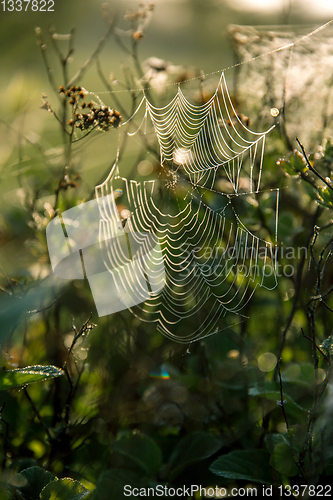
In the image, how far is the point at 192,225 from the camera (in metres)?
1.54

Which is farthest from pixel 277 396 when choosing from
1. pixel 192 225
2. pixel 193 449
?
pixel 192 225

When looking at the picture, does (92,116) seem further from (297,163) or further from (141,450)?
(141,450)

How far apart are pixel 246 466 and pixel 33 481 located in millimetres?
432

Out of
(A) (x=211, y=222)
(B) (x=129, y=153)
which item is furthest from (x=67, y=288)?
(B) (x=129, y=153)

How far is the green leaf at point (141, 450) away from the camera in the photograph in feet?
3.11

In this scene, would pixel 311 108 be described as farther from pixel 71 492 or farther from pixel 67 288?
pixel 71 492

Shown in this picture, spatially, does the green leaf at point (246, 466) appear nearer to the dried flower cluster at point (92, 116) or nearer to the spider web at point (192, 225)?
the spider web at point (192, 225)

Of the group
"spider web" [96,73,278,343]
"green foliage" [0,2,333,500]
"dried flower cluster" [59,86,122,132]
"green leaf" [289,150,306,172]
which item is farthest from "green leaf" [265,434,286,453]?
"dried flower cluster" [59,86,122,132]

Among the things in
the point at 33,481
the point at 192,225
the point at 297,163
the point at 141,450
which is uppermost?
the point at 297,163

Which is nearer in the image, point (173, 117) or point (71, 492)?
point (71, 492)

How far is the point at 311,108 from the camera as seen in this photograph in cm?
156

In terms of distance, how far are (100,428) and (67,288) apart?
1.31 feet

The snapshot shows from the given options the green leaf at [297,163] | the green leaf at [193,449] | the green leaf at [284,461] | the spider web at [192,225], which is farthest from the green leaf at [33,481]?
the green leaf at [297,163]

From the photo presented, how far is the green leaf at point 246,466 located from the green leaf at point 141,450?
0.52 feet
